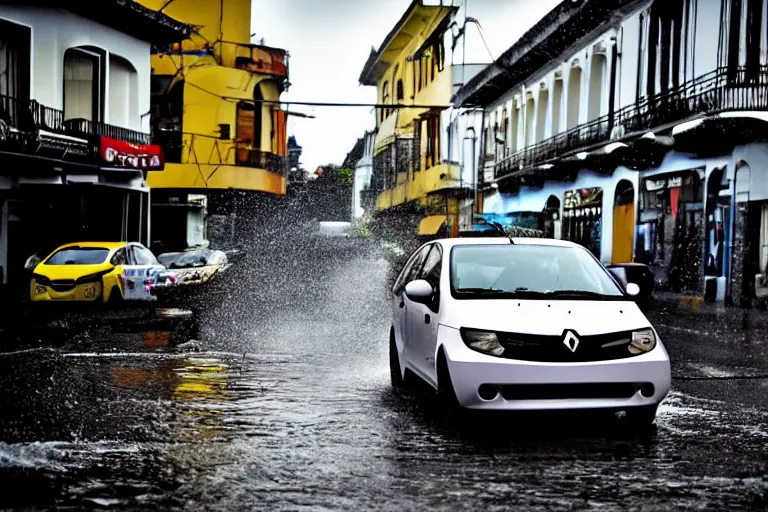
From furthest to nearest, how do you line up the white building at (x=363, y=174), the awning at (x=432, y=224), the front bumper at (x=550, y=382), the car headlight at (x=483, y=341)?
1. the white building at (x=363, y=174)
2. the awning at (x=432, y=224)
3. the car headlight at (x=483, y=341)
4. the front bumper at (x=550, y=382)

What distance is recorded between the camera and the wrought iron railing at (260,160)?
151 ft

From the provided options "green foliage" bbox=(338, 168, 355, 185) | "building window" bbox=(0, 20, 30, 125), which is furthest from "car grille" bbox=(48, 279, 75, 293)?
"green foliage" bbox=(338, 168, 355, 185)

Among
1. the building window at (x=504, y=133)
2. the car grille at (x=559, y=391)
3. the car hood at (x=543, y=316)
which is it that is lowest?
the car grille at (x=559, y=391)

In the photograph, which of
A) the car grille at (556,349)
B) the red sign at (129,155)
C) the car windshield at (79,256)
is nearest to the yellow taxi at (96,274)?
the car windshield at (79,256)

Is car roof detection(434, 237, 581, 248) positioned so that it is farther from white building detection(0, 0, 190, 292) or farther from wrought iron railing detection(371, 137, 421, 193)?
wrought iron railing detection(371, 137, 421, 193)

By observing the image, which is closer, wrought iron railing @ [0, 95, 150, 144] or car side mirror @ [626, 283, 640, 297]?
car side mirror @ [626, 283, 640, 297]

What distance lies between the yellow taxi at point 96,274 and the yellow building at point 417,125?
22611 mm

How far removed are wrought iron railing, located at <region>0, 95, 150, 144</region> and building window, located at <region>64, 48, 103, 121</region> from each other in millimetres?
714

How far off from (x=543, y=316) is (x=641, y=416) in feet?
3.30

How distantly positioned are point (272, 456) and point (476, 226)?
1114 inches

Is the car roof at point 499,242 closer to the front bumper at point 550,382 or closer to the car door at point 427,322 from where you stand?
the car door at point 427,322

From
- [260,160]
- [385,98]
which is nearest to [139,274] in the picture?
[260,160]

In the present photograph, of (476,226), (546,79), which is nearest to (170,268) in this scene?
(476,226)

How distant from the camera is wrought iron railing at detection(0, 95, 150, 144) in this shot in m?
25.5
